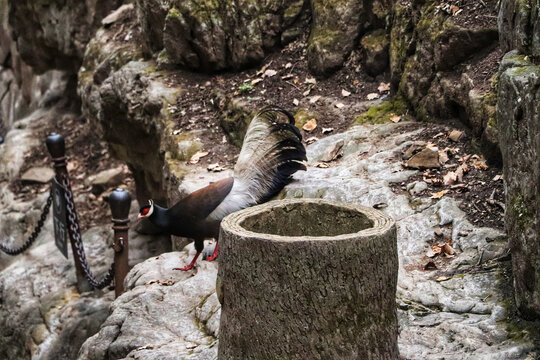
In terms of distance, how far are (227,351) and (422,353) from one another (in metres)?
1.09

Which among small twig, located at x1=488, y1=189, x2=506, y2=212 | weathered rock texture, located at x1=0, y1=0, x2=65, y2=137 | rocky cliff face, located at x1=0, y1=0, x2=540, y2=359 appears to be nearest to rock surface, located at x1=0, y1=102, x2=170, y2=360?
rocky cliff face, located at x1=0, y1=0, x2=540, y2=359

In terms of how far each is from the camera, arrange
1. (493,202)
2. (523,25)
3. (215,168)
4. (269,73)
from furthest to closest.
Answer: (269,73) → (215,168) → (493,202) → (523,25)

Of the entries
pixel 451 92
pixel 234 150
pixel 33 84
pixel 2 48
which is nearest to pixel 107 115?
pixel 234 150

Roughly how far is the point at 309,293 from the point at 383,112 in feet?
12.9

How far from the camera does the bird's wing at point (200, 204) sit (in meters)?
5.30

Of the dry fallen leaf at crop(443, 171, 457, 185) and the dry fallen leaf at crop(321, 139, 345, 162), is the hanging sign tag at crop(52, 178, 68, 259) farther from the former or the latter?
the dry fallen leaf at crop(443, 171, 457, 185)

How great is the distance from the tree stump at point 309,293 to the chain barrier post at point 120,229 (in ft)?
10.9

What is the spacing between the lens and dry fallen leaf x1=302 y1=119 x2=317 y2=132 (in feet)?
22.1

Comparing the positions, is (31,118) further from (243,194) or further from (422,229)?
(422,229)

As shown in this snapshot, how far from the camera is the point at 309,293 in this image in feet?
9.60

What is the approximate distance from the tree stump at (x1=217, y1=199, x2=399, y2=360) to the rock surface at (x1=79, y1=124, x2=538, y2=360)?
2.14 ft

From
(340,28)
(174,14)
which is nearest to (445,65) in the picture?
(340,28)

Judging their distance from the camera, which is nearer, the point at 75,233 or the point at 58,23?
the point at 75,233

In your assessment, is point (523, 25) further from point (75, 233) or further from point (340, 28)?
point (75, 233)
